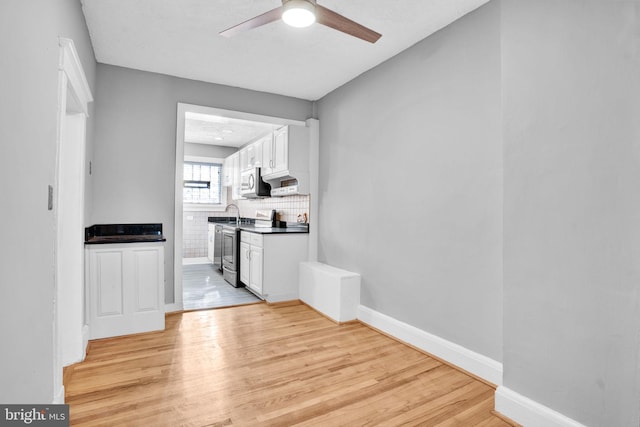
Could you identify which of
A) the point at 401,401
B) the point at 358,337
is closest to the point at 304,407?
the point at 401,401

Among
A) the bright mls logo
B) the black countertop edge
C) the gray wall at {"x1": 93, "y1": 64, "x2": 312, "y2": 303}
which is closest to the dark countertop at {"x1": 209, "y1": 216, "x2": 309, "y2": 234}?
the black countertop edge

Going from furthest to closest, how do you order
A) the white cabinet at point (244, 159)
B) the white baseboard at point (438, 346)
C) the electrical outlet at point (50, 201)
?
the white cabinet at point (244, 159), the white baseboard at point (438, 346), the electrical outlet at point (50, 201)

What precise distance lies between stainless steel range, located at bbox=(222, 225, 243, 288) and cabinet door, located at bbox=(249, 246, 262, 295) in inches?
21.0

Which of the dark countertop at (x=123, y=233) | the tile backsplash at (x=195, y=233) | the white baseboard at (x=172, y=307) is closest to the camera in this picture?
the dark countertop at (x=123, y=233)

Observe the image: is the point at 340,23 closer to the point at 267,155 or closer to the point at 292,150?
the point at 292,150

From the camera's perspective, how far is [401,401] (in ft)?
6.76

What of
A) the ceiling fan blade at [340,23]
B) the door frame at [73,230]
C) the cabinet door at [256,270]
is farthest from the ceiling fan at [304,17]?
the cabinet door at [256,270]

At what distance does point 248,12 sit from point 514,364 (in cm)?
297

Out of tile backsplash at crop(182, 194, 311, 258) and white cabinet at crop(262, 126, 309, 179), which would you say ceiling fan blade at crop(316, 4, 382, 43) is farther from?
tile backsplash at crop(182, 194, 311, 258)

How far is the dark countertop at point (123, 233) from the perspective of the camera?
10.2 ft

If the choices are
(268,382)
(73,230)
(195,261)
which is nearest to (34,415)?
(268,382)

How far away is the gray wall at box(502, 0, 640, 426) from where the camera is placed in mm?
1511

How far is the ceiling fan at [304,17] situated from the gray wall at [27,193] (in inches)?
38.6

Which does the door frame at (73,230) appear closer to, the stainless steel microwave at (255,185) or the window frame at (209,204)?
the stainless steel microwave at (255,185)
